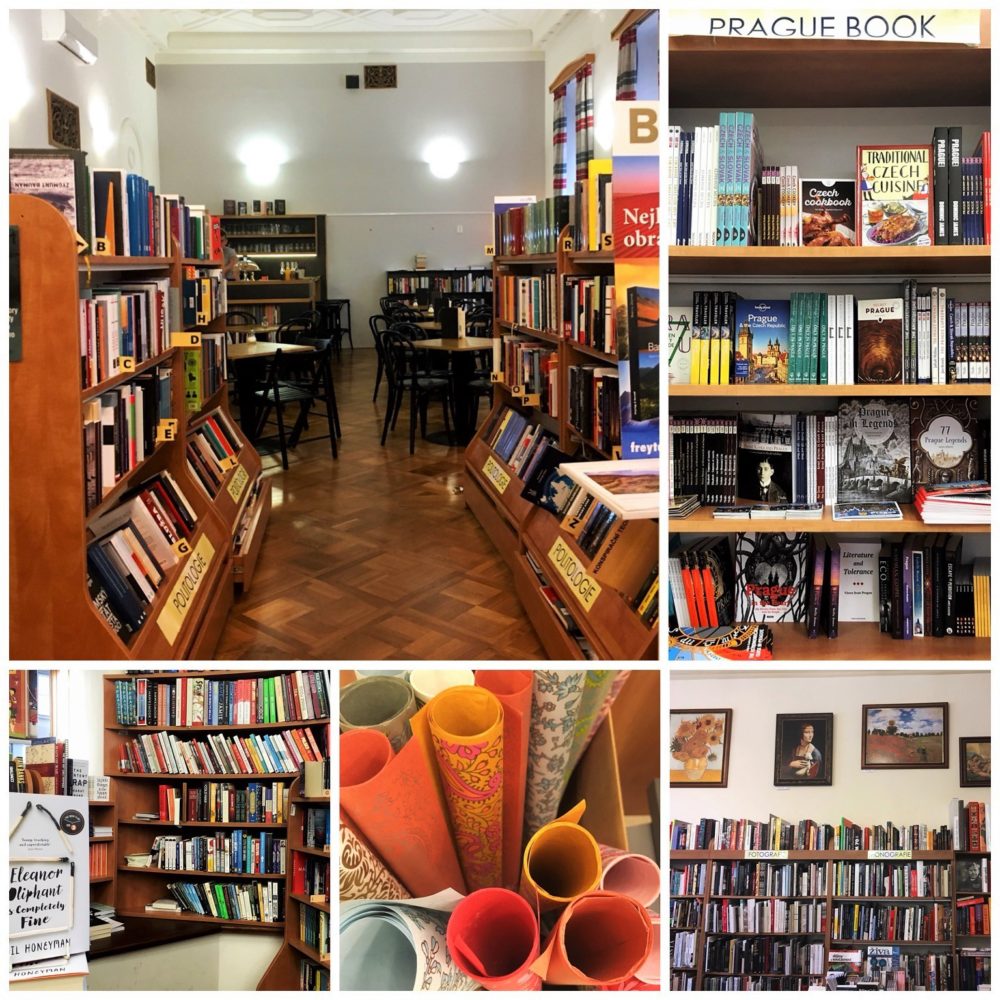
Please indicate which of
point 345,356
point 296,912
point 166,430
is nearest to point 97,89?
point 345,356

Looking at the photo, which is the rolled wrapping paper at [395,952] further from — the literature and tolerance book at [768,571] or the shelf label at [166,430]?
the shelf label at [166,430]

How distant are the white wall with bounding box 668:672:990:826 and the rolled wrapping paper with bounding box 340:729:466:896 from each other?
622mm

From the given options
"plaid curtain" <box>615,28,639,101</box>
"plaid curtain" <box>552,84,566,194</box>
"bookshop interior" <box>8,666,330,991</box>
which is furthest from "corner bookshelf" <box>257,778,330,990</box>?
"plaid curtain" <box>552,84,566,194</box>

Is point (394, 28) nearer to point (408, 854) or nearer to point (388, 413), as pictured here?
point (388, 413)

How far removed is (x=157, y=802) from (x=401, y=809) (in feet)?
1.77

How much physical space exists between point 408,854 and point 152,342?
8.20ft

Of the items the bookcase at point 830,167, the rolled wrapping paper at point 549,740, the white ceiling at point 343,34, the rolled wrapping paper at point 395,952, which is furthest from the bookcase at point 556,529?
the white ceiling at point 343,34

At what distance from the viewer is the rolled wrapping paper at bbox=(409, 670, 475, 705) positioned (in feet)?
5.33

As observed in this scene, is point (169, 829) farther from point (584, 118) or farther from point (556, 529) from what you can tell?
point (584, 118)

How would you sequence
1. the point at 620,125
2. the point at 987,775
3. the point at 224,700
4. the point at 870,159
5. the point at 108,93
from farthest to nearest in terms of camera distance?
the point at 108,93 < the point at 870,159 < the point at 987,775 < the point at 224,700 < the point at 620,125

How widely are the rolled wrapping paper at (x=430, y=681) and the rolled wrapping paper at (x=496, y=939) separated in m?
0.35

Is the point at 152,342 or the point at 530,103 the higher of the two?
the point at 530,103

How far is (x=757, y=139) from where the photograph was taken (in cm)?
225

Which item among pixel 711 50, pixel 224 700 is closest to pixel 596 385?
pixel 711 50
